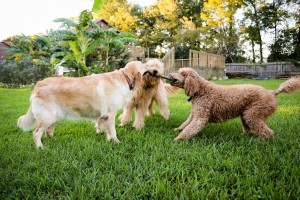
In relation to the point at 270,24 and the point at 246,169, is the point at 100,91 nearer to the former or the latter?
the point at 246,169

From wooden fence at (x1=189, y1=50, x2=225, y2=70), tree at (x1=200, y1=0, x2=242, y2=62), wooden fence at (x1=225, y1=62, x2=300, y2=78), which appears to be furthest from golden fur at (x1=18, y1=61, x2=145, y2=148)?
wooden fence at (x1=225, y1=62, x2=300, y2=78)

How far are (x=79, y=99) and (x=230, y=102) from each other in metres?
2.52

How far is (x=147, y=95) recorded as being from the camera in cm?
518

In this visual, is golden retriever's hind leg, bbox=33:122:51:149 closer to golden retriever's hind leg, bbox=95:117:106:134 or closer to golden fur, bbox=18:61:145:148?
golden fur, bbox=18:61:145:148

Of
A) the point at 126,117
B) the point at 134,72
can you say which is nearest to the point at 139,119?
the point at 126,117

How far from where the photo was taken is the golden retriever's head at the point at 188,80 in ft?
13.4

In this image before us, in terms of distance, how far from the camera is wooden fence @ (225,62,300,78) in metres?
26.4

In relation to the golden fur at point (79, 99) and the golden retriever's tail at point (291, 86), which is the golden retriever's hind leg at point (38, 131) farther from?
the golden retriever's tail at point (291, 86)

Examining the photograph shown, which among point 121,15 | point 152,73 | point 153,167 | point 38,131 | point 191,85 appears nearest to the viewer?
point 153,167

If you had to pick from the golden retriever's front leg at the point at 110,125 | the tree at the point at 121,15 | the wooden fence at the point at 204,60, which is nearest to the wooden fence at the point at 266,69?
the wooden fence at the point at 204,60

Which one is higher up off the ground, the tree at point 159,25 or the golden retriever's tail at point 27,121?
the tree at point 159,25

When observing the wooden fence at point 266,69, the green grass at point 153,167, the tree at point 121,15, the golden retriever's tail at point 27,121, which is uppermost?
the tree at point 121,15

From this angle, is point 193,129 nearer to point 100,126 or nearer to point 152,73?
point 152,73

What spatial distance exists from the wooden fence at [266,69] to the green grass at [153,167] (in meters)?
25.6
